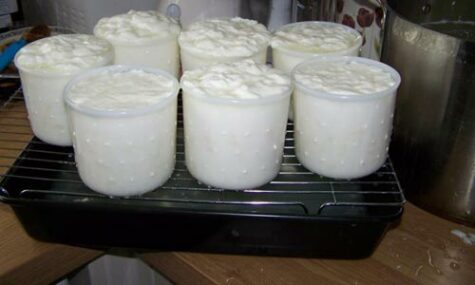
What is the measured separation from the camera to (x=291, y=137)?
2.56ft

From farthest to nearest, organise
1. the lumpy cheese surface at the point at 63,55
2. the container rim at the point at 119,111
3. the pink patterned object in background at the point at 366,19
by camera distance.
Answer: the pink patterned object in background at the point at 366,19
the lumpy cheese surface at the point at 63,55
the container rim at the point at 119,111

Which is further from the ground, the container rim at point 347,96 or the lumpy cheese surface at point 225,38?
the lumpy cheese surface at point 225,38

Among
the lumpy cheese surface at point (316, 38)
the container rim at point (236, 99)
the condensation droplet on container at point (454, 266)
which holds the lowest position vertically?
the condensation droplet on container at point (454, 266)

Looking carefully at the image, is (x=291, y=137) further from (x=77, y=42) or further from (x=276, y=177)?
(x=77, y=42)

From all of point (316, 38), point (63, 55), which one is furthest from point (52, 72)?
point (316, 38)

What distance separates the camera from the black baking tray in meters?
0.61

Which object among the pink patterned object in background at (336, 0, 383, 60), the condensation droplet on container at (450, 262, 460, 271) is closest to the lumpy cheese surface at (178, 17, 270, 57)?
the pink patterned object in background at (336, 0, 383, 60)

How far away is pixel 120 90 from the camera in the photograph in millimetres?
651

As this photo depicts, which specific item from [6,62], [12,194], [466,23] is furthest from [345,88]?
[6,62]

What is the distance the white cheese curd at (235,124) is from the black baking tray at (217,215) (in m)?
0.03

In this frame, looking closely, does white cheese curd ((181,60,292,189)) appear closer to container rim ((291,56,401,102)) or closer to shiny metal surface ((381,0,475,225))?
container rim ((291,56,401,102))

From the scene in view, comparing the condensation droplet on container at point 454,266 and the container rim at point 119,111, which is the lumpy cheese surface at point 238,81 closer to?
the container rim at point 119,111

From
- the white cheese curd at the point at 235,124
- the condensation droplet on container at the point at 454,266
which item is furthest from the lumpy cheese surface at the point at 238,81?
the condensation droplet on container at the point at 454,266

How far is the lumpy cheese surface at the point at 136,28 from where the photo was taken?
779 millimetres
